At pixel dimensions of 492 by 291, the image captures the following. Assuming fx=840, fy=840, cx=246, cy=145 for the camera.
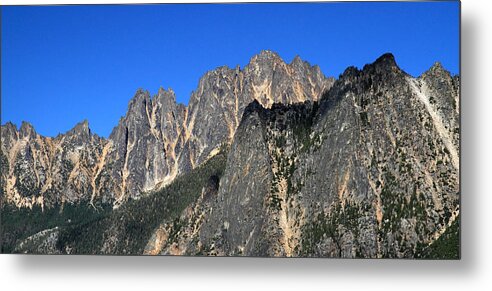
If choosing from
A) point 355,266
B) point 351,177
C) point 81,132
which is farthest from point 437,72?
point 81,132

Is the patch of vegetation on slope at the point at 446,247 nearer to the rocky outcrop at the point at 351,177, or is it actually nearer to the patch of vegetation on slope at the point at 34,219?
the rocky outcrop at the point at 351,177

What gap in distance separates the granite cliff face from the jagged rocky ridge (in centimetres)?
31

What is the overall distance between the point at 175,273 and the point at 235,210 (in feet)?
5.62

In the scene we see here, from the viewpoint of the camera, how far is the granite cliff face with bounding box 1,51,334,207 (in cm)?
1568

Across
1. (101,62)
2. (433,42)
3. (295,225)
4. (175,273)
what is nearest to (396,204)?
(295,225)

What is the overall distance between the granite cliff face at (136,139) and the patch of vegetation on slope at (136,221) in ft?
1.00

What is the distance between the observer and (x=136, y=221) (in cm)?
1602

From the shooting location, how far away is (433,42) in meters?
14.3

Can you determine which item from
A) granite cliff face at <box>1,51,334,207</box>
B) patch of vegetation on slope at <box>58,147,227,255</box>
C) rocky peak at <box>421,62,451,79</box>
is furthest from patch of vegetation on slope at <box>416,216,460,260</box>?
patch of vegetation on slope at <box>58,147,227,255</box>

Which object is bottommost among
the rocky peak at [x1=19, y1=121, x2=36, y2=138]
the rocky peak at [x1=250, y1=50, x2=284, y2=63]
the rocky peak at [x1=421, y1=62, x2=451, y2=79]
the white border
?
the white border

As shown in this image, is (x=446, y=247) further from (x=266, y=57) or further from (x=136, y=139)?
(x=136, y=139)

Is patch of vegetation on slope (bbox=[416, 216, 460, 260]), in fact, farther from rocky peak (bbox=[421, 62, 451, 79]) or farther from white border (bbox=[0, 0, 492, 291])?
rocky peak (bbox=[421, 62, 451, 79])

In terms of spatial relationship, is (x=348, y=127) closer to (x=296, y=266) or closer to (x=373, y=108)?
(x=373, y=108)

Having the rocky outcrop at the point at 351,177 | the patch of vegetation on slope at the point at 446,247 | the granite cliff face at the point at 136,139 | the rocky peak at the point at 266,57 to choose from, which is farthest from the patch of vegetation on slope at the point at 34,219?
the patch of vegetation on slope at the point at 446,247
